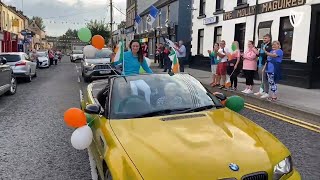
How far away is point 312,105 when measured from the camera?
9.08 meters

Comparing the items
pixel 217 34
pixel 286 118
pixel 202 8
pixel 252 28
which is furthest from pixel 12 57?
pixel 202 8

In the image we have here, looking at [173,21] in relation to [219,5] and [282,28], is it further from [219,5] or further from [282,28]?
[282,28]

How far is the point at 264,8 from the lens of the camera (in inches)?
635

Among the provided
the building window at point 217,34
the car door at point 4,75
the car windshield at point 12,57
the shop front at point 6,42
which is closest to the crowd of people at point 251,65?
the car door at point 4,75

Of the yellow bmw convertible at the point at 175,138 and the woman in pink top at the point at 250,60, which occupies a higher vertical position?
the woman in pink top at the point at 250,60

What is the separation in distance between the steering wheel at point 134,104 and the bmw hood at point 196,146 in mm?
275

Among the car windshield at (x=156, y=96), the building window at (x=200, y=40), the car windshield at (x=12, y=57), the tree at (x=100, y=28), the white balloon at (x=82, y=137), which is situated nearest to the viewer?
the car windshield at (x=156, y=96)

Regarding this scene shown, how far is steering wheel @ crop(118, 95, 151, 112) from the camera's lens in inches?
149

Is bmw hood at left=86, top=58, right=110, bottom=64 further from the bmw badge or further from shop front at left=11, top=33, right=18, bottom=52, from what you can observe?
shop front at left=11, top=33, right=18, bottom=52

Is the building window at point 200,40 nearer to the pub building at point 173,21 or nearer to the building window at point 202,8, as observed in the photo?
the building window at point 202,8

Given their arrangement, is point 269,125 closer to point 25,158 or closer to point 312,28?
point 25,158

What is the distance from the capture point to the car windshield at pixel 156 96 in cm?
378

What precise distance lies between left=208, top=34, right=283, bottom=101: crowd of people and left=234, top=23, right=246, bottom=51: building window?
17.5 feet

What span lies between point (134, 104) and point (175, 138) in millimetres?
915
